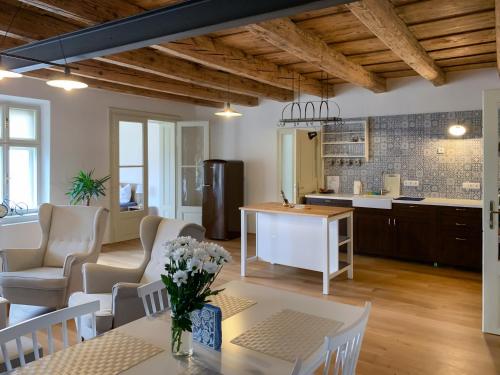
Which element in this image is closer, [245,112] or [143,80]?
[143,80]

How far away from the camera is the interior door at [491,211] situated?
330 cm

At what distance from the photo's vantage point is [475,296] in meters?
4.36

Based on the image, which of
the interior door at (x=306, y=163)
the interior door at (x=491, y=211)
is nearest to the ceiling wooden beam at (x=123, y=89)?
the interior door at (x=306, y=163)

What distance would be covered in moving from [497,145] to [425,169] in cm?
287

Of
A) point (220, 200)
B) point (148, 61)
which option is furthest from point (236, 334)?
point (220, 200)

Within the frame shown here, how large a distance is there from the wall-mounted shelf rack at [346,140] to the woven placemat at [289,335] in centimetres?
496

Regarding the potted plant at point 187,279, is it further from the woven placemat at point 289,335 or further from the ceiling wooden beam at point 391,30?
the ceiling wooden beam at point 391,30

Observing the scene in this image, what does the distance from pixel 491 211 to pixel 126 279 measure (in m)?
3.01

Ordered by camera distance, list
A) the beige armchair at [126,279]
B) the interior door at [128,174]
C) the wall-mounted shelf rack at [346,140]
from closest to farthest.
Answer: the beige armchair at [126,279], the wall-mounted shelf rack at [346,140], the interior door at [128,174]

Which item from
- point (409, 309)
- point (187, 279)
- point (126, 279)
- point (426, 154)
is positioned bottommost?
point (409, 309)

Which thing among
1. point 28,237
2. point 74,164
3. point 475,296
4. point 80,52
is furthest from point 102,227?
point 475,296

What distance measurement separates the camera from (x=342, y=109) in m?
6.77

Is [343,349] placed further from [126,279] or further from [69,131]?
[69,131]

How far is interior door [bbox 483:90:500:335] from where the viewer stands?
3.30m
